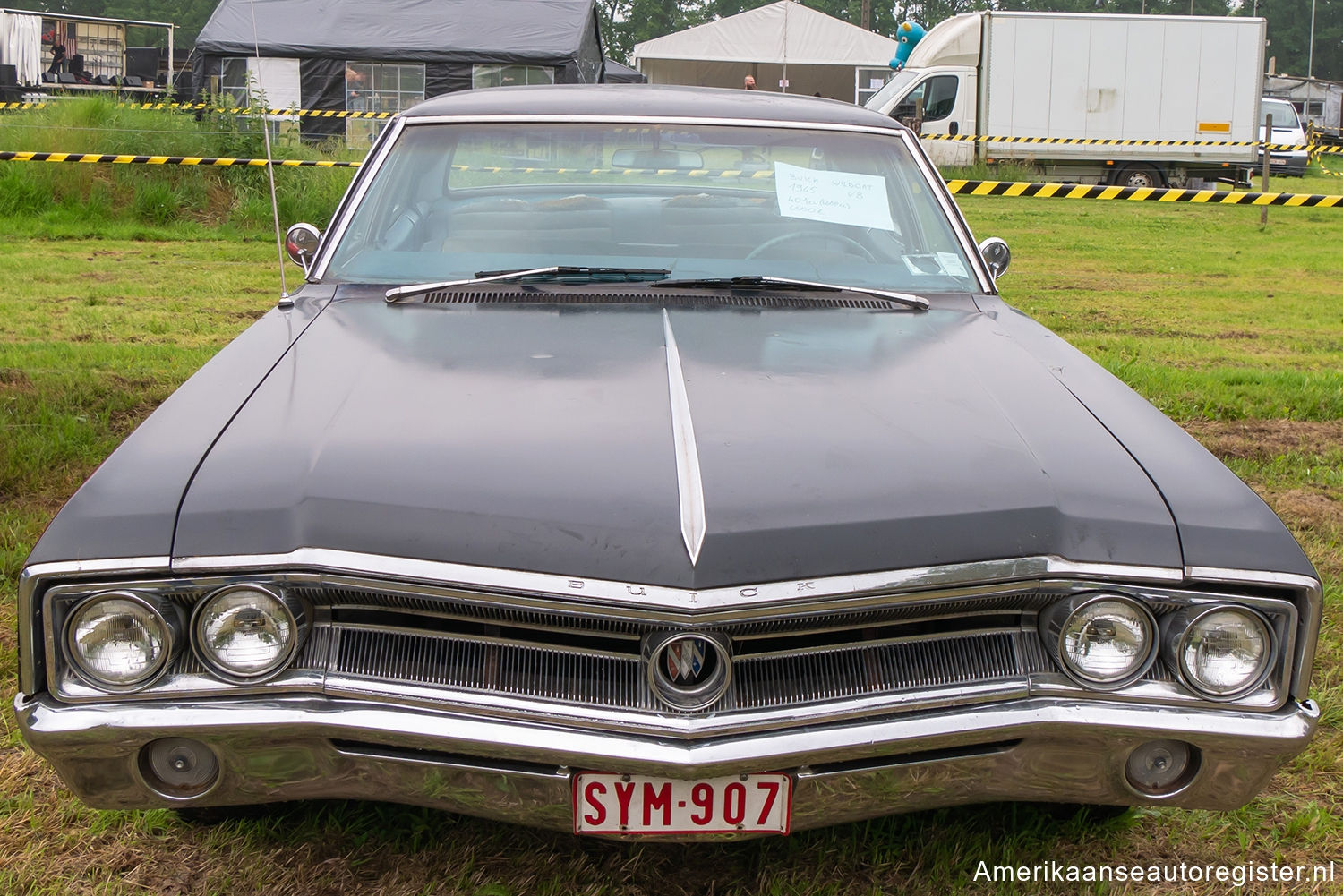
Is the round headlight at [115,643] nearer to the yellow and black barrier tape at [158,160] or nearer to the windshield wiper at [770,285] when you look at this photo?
the windshield wiper at [770,285]

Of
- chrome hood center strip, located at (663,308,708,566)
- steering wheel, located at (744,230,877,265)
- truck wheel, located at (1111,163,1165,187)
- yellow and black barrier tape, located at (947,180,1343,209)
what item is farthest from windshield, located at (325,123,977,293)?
truck wheel, located at (1111,163,1165,187)

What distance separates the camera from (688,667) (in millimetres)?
1839

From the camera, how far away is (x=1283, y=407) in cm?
592

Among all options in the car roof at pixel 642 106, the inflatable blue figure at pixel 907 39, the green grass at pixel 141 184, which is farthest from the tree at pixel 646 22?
the car roof at pixel 642 106

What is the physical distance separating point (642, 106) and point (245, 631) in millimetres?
1992

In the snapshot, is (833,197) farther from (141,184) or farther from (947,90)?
(947,90)

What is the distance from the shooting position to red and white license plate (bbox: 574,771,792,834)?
1860 millimetres

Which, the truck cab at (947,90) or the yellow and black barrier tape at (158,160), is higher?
the truck cab at (947,90)

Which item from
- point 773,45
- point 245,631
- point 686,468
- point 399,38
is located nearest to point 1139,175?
point 399,38

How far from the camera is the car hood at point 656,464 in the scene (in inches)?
72.0

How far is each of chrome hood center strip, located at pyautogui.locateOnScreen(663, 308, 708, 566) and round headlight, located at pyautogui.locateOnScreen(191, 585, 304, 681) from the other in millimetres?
620

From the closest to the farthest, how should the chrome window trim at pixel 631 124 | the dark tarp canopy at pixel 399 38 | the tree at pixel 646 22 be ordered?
the chrome window trim at pixel 631 124
the dark tarp canopy at pixel 399 38
the tree at pixel 646 22

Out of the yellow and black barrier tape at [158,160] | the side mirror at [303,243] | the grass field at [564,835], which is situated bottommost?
the grass field at [564,835]

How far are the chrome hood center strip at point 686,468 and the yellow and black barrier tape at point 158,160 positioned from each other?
9304mm
